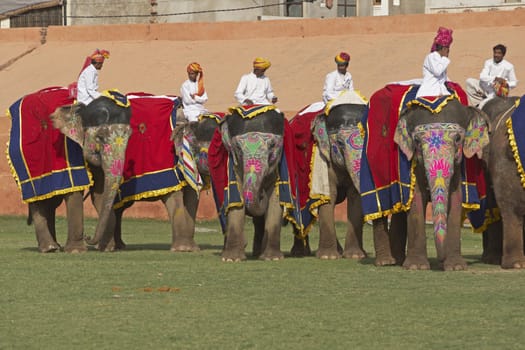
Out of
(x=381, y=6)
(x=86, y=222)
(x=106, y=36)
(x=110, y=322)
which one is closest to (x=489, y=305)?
(x=110, y=322)

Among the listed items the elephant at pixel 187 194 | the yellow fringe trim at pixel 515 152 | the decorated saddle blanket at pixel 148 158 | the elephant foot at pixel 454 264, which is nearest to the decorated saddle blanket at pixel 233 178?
the elephant at pixel 187 194

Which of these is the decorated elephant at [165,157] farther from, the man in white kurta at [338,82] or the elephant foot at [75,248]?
the man in white kurta at [338,82]

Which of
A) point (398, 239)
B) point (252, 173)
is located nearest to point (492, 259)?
point (398, 239)

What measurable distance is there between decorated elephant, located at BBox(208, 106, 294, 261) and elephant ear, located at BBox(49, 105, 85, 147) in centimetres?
169

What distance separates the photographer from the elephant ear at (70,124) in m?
16.5

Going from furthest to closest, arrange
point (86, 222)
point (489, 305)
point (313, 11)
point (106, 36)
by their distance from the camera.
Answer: point (313, 11) < point (106, 36) < point (86, 222) < point (489, 305)

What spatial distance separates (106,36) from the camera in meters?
37.5

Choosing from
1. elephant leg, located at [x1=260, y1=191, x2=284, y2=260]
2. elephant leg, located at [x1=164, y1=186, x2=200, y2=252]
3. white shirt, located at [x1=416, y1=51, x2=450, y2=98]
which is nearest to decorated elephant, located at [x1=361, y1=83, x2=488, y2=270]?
white shirt, located at [x1=416, y1=51, x2=450, y2=98]

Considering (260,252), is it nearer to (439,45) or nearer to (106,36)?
(439,45)

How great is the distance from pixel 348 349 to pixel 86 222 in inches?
611

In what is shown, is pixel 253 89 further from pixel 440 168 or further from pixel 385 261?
pixel 440 168

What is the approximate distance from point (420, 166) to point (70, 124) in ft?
15.1

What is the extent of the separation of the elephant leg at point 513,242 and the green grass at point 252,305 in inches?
9.5

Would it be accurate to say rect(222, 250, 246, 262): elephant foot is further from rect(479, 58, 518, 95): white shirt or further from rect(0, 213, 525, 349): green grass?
rect(479, 58, 518, 95): white shirt
